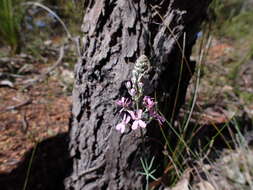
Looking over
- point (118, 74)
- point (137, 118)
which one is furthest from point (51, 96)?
point (137, 118)

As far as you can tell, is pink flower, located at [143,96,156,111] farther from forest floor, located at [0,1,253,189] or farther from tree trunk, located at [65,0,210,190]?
forest floor, located at [0,1,253,189]

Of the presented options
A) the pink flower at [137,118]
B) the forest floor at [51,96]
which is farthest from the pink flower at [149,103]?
the forest floor at [51,96]

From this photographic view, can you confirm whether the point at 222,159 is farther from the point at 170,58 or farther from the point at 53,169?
the point at 53,169

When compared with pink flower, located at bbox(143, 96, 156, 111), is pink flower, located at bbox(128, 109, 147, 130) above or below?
below

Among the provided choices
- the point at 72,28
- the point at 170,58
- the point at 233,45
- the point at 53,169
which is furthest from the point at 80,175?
the point at 233,45

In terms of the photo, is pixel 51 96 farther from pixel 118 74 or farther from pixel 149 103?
pixel 149 103

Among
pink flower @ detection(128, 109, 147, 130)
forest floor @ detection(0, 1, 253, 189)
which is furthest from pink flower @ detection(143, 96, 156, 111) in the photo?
forest floor @ detection(0, 1, 253, 189)

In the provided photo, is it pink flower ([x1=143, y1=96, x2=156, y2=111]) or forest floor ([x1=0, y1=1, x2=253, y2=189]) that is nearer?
pink flower ([x1=143, y1=96, x2=156, y2=111])

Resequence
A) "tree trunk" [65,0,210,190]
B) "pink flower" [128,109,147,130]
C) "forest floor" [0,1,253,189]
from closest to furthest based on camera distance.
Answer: "pink flower" [128,109,147,130] < "tree trunk" [65,0,210,190] < "forest floor" [0,1,253,189]
